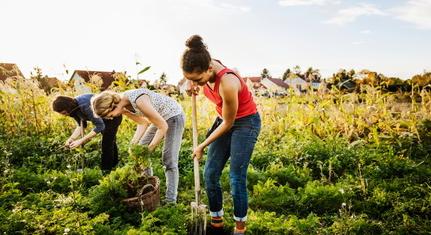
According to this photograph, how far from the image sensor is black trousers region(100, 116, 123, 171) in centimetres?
421

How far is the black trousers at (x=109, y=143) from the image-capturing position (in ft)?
13.8

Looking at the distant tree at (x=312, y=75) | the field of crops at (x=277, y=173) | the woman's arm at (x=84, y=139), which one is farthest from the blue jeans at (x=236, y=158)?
the distant tree at (x=312, y=75)

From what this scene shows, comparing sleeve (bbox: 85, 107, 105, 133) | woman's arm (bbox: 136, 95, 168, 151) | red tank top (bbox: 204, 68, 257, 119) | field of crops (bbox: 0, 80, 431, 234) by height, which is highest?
red tank top (bbox: 204, 68, 257, 119)

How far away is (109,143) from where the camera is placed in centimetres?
428

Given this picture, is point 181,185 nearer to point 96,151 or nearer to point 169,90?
point 96,151

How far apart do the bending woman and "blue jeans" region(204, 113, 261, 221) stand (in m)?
0.62

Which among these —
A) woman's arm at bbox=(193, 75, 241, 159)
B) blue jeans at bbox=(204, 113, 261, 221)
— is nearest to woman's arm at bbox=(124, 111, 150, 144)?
blue jeans at bbox=(204, 113, 261, 221)

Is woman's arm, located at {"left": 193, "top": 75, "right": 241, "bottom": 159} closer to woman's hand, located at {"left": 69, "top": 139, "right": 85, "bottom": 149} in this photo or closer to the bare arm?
the bare arm

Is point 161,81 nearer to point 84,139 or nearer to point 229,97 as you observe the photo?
point 84,139

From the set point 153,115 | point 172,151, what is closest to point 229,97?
point 153,115

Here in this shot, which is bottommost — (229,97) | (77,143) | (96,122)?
(77,143)

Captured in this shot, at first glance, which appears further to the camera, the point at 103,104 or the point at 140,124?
the point at 140,124

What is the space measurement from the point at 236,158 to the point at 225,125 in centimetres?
29

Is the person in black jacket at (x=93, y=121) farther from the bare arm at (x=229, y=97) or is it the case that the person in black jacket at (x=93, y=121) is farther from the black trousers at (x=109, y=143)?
the bare arm at (x=229, y=97)
